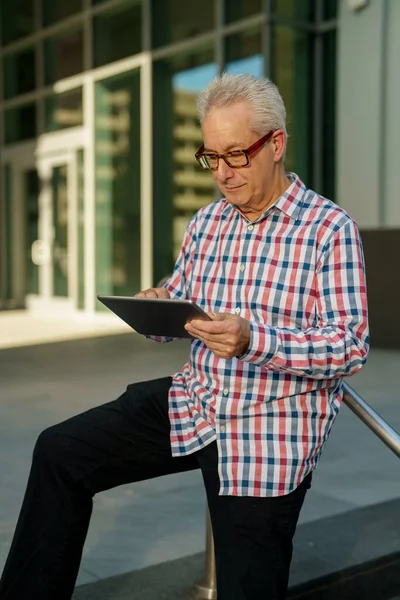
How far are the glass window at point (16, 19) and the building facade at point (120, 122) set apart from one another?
0.02 meters

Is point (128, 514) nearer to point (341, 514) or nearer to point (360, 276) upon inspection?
point (341, 514)

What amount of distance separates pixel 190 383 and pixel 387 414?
3.24 meters

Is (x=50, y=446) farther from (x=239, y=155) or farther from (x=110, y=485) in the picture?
(x=239, y=155)

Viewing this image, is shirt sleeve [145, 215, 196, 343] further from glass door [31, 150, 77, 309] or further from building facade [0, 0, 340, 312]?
glass door [31, 150, 77, 309]

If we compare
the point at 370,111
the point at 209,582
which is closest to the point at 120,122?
the point at 370,111

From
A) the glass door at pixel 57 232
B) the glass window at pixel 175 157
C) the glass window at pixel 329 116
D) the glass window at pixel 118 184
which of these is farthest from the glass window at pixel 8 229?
the glass window at pixel 329 116

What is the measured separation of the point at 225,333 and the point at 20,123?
12323mm

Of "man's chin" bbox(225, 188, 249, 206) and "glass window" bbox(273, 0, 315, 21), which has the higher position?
"glass window" bbox(273, 0, 315, 21)

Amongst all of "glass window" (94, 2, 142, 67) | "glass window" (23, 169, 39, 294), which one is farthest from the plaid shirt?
"glass window" (23, 169, 39, 294)

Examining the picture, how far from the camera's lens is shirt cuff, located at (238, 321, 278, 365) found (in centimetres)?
184

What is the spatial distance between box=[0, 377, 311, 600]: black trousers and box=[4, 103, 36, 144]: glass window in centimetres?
1142

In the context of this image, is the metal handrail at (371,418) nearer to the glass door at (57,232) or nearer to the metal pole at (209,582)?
the metal pole at (209,582)

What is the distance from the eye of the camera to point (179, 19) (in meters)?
10.5

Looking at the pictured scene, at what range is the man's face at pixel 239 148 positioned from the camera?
202cm
